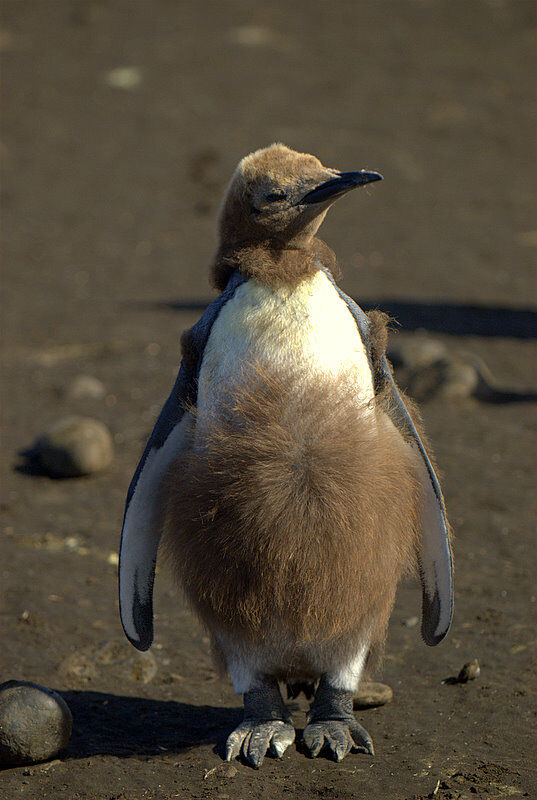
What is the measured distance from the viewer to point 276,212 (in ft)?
7.41

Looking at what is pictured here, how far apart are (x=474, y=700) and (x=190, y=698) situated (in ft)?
2.78

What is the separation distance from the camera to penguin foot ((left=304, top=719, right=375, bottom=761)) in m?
2.39

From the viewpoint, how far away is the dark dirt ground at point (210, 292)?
2.53 m

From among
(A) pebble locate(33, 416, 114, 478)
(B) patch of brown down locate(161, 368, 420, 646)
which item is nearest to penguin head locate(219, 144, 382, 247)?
(B) patch of brown down locate(161, 368, 420, 646)

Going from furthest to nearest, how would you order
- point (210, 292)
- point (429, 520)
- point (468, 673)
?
point (210, 292) → point (468, 673) → point (429, 520)

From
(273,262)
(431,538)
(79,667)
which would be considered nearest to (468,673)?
(431,538)

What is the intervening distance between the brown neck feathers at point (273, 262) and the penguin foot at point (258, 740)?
45.7 inches

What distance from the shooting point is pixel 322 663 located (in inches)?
95.7

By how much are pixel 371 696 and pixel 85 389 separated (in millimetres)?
3140

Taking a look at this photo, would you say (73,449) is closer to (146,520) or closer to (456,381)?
(146,520)

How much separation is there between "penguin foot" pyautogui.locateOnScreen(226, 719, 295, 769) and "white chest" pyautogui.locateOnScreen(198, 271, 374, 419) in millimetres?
846

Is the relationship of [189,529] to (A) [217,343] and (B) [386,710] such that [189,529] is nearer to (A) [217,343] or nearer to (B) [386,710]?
(A) [217,343]

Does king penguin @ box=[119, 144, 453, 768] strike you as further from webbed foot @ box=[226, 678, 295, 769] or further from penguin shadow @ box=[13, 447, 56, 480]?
penguin shadow @ box=[13, 447, 56, 480]

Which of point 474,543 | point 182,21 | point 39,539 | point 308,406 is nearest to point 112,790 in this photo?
point 308,406
